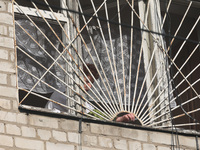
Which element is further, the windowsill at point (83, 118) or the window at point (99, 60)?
the window at point (99, 60)

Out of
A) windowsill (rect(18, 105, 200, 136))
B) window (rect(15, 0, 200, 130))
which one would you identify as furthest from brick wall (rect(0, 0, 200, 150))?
window (rect(15, 0, 200, 130))

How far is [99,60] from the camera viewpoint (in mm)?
8516

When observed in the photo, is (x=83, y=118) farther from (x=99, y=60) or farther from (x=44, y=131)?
(x=99, y=60)

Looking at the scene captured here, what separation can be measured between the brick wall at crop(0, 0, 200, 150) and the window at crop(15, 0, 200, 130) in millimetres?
152

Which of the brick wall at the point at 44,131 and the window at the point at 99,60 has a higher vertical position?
the window at the point at 99,60

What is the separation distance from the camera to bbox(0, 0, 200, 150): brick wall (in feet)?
25.7

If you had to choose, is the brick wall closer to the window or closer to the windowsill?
the windowsill

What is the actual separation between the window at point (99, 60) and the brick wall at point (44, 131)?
0.50ft

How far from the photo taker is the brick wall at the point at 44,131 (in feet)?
25.7

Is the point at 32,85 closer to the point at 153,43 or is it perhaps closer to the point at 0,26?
the point at 0,26

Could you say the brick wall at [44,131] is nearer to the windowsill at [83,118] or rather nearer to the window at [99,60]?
the windowsill at [83,118]

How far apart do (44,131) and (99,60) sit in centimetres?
105

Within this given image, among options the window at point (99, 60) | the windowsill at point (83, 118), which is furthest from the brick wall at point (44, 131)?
the window at point (99, 60)

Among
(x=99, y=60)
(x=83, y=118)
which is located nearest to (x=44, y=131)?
(x=83, y=118)
